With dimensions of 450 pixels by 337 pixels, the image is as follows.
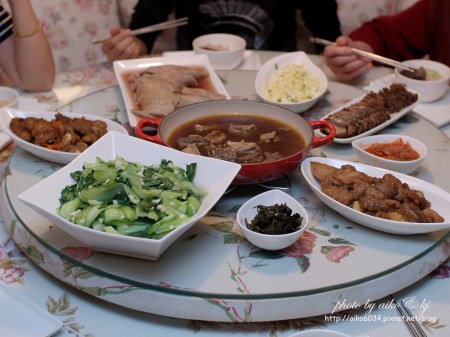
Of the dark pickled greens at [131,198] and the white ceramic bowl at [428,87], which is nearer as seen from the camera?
the dark pickled greens at [131,198]

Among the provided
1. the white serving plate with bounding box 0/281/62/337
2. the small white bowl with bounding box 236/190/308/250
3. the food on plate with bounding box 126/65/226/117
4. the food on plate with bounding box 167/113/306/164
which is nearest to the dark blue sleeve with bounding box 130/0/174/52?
the food on plate with bounding box 126/65/226/117

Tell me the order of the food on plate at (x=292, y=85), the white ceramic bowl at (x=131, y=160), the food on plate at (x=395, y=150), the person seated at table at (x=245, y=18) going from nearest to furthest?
the white ceramic bowl at (x=131, y=160) → the food on plate at (x=395, y=150) → the food on plate at (x=292, y=85) → the person seated at table at (x=245, y=18)

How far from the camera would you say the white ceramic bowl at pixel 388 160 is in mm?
1628

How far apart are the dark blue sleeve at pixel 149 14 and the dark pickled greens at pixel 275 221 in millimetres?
2172

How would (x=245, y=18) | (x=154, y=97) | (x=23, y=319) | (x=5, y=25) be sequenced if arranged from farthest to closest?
1. (x=245, y=18)
2. (x=5, y=25)
3. (x=154, y=97)
4. (x=23, y=319)

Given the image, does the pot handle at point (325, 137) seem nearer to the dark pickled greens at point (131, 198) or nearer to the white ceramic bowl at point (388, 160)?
the white ceramic bowl at point (388, 160)

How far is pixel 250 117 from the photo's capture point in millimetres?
1848

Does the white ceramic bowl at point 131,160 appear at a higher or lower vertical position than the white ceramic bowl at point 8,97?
higher

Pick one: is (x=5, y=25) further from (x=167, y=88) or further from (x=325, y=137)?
(x=325, y=137)

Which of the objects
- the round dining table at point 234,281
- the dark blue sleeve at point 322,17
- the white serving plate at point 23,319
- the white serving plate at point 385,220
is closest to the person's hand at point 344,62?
the dark blue sleeve at point 322,17

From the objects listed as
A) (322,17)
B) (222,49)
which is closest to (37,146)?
(222,49)

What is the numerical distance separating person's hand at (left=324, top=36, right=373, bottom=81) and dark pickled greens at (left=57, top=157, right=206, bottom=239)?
1.30 meters

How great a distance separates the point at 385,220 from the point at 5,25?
2112mm

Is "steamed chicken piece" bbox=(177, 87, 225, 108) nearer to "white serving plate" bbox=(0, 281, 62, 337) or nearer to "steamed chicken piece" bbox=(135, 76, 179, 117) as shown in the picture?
"steamed chicken piece" bbox=(135, 76, 179, 117)
